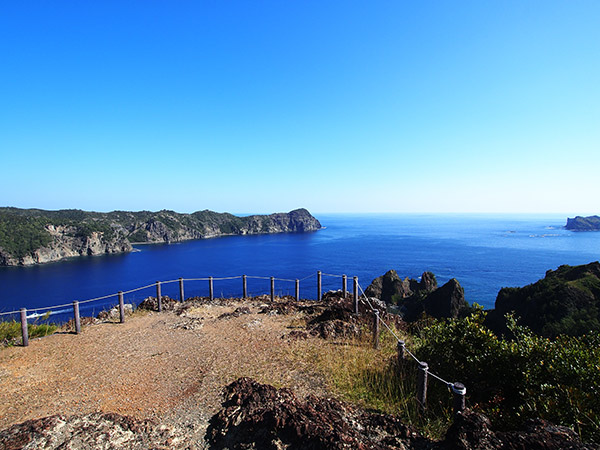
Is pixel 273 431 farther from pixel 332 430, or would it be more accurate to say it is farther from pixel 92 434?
pixel 92 434

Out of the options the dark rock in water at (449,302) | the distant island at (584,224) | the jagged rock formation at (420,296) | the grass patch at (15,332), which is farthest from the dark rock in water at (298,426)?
the distant island at (584,224)

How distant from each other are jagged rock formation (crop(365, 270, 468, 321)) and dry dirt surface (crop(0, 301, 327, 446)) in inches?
1213

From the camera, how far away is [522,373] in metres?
4.36

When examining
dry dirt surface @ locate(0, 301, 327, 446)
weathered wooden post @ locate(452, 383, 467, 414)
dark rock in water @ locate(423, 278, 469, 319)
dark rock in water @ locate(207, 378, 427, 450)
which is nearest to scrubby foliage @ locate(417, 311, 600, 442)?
weathered wooden post @ locate(452, 383, 467, 414)

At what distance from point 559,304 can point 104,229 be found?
406 feet

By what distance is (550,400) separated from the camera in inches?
143

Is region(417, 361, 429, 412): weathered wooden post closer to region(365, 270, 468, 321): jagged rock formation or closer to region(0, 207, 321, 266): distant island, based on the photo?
region(365, 270, 468, 321): jagged rock formation

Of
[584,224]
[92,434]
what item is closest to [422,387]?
[92,434]

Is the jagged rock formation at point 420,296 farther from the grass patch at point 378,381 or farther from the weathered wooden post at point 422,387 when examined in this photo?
the weathered wooden post at point 422,387

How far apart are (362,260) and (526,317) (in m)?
42.4

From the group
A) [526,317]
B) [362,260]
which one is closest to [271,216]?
[362,260]

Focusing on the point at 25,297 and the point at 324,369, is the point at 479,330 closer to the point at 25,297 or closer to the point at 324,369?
the point at 324,369

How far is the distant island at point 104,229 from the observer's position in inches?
3332

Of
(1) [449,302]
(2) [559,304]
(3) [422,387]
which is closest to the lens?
(3) [422,387]
